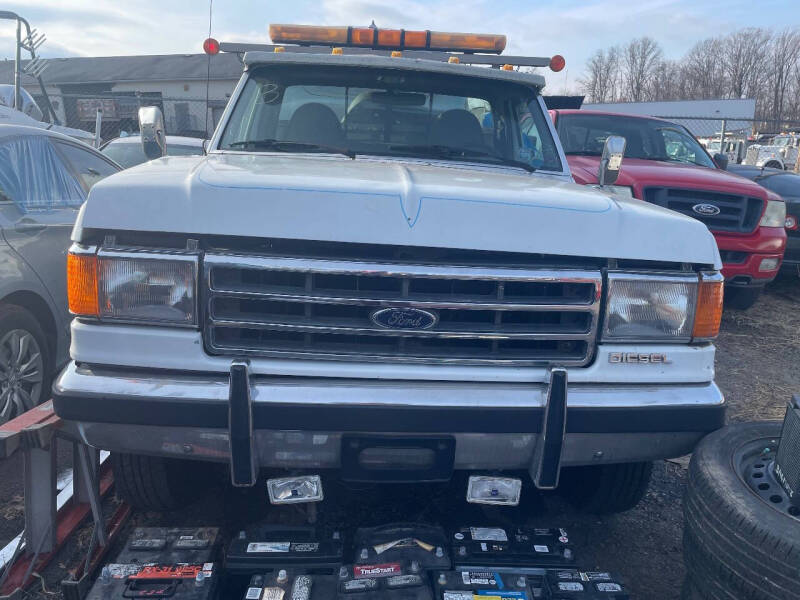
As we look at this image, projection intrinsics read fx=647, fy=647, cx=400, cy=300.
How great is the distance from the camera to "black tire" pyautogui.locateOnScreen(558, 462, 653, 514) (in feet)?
9.11

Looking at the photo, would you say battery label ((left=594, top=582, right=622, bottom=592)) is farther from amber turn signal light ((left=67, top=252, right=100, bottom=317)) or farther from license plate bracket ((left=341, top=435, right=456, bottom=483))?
amber turn signal light ((left=67, top=252, right=100, bottom=317))

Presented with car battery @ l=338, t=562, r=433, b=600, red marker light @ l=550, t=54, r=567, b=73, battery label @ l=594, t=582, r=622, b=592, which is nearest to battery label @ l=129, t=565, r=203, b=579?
car battery @ l=338, t=562, r=433, b=600

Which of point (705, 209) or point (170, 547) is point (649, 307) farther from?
point (705, 209)

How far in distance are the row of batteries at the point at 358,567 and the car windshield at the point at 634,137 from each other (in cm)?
550

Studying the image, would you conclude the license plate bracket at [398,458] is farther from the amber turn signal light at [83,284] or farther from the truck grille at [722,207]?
the truck grille at [722,207]

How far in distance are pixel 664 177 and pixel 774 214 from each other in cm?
129

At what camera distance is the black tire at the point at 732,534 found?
1827mm

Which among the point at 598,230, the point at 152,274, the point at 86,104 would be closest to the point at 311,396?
the point at 152,274

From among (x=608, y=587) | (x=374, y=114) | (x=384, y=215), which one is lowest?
(x=608, y=587)

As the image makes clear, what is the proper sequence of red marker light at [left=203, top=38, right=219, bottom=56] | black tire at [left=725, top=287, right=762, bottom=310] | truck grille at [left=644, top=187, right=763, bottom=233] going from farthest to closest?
1. black tire at [left=725, top=287, right=762, bottom=310]
2. truck grille at [left=644, top=187, right=763, bottom=233]
3. red marker light at [left=203, top=38, right=219, bottom=56]

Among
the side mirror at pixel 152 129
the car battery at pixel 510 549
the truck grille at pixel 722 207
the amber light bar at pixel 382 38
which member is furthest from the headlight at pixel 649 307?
the truck grille at pixel 722 207

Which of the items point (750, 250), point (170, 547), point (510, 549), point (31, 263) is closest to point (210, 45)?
point (31, 263)

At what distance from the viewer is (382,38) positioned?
377 centimetres

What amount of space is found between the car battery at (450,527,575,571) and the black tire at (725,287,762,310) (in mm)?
5219
